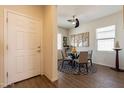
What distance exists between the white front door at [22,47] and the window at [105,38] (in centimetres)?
359

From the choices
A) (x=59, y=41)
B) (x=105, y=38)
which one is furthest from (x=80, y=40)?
(x=105, y=38)

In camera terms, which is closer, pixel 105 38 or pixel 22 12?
pixel 22 12

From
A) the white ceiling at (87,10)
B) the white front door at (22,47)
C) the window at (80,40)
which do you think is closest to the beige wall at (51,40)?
the white front door at (22,47)

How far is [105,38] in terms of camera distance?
5.67m

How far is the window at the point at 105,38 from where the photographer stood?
5.31m

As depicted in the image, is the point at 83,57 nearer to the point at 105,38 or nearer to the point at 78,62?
the point at 78,62

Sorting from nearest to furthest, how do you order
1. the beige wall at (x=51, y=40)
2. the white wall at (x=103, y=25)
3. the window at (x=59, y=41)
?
the beige wall at (x=51, y=40) < the white wall at (x=103, y=25) < the window at (x=59, y=41)

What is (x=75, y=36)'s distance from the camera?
7.77 m

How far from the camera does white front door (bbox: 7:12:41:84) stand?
9.18 ft

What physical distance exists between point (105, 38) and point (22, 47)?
4233 mm

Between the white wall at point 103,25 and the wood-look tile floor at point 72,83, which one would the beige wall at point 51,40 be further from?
the white wall at point 103,25

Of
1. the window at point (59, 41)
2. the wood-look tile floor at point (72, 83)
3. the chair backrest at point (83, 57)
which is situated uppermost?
the window at point (59, 41)

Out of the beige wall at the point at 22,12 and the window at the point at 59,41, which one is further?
the window at the point at 59,41
